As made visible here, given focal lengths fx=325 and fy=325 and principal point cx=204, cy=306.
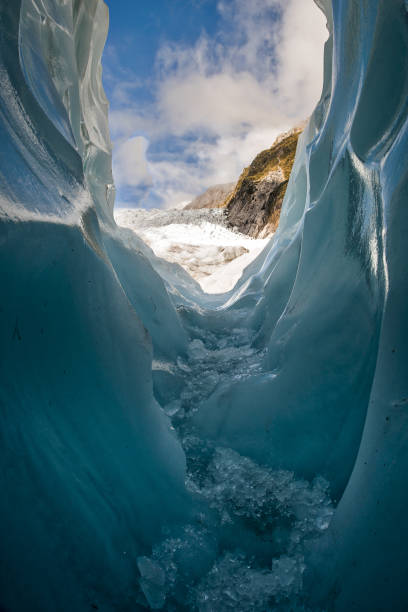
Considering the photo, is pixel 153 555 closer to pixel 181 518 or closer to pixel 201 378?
pixel 181 518

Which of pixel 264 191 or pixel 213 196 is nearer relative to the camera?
pixel 264 191

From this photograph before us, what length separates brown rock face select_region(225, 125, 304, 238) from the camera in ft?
58.7

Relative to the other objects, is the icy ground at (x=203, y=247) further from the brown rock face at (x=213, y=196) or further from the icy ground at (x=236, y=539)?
the brown rock face at (x=213, y=196)

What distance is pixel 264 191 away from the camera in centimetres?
1836

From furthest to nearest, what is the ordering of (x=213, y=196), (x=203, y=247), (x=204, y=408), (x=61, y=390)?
(x=213, y=196)
(x=203, y=247)
(x=204, y=408)
(x=61, y=390)

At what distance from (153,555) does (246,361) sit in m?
2.00

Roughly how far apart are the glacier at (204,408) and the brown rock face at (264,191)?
15362 mm

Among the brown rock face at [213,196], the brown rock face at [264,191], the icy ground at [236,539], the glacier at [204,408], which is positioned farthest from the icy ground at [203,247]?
the brown rock face at [213,196]

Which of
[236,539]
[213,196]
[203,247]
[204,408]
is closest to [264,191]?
[203,247]

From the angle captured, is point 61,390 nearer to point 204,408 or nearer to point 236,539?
point 236,539

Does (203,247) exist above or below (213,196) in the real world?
below

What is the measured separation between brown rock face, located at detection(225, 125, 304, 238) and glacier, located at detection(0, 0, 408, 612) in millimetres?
15362

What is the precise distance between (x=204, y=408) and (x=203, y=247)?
9.78m

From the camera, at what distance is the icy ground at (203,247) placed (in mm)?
9156
